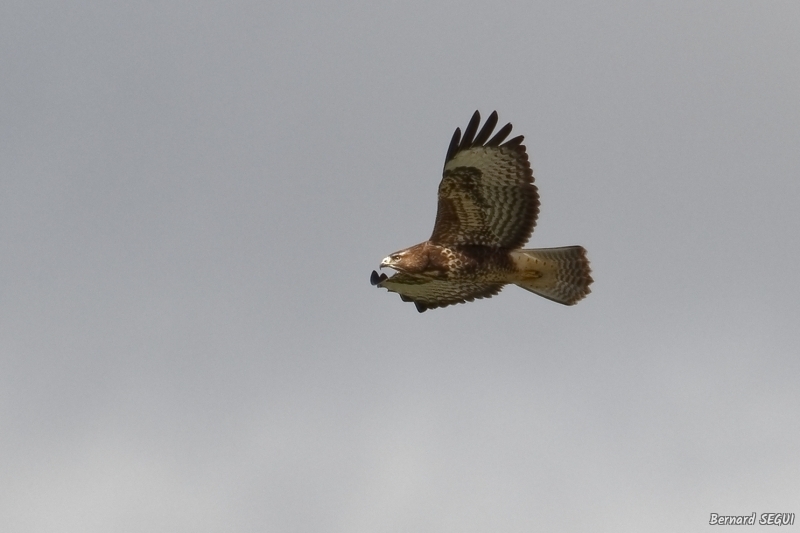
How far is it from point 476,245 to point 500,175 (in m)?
0.85

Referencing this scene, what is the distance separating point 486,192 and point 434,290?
1.54 metres

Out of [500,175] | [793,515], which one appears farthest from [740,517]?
[500,175]

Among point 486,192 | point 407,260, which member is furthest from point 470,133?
point 407,260

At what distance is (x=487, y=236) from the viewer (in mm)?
15477

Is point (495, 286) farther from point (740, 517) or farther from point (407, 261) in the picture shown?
point (740, 517)

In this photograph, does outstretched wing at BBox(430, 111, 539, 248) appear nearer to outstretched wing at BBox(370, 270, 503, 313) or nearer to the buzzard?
the buzzard

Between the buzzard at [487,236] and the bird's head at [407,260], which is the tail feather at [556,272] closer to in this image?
the buzzard at [487,236]

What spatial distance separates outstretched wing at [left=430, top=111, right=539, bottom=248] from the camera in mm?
15039

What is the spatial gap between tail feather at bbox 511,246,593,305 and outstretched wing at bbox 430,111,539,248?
0.28 metres

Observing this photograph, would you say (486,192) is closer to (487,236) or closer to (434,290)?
(487,236)

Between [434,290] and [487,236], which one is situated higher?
[487,236]

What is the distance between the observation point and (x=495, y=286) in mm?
16078

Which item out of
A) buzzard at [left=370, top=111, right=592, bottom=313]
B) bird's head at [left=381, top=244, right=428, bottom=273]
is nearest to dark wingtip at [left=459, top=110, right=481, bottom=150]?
buzzard at [left=370, top=111, right=592, bottom=313]

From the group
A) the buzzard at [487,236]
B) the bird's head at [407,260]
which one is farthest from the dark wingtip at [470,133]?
the bird's head at [407,260]
